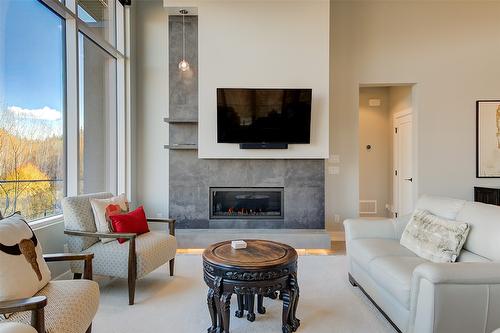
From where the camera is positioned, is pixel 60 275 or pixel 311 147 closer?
pixel 60 275

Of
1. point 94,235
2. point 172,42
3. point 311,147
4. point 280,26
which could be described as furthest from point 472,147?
point 94,235

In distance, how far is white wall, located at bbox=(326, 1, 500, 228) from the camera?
5.14m


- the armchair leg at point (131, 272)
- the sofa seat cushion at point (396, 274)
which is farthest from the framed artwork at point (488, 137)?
the armchair leg at point (131, 272)

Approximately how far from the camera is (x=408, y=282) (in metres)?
2.02

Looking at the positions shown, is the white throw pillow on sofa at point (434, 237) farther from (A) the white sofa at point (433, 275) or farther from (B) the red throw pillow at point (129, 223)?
(B) the red throw pillow at point (129, 223)

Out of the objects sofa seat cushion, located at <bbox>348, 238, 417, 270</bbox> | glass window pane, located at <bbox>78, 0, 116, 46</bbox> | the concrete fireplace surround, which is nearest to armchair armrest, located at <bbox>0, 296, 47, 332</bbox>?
sofa seat cushion, located at <bbox>348, 238, 417, 270</bbox>

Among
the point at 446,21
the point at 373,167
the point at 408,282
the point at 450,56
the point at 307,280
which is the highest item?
the point at 446,21

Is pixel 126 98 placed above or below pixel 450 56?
below

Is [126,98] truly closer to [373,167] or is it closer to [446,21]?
[373,167]

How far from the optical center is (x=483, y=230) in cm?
229

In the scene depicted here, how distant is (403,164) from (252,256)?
4815 mm

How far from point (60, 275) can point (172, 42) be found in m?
3.56

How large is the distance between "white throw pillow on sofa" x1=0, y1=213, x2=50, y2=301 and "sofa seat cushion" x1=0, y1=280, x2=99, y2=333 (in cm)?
10

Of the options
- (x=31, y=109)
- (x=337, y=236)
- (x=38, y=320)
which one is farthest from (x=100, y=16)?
(x=337, y=236)
